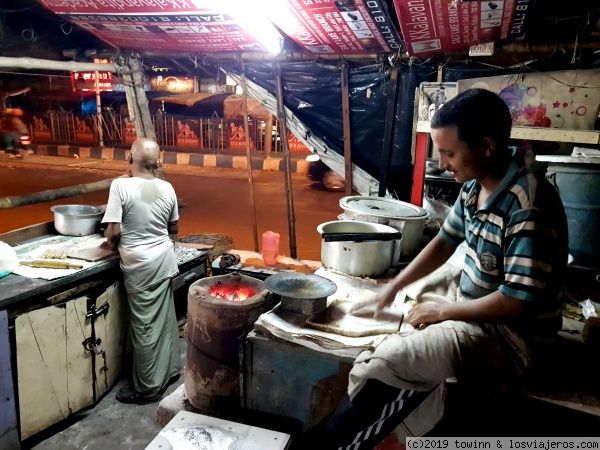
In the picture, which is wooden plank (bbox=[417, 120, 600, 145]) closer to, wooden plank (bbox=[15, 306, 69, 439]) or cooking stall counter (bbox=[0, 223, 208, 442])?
cooking stall counter (bbox=[0, 223, 208, 442])

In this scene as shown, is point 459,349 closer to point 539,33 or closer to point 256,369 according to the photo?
point 256,369

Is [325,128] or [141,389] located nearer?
[141,389]

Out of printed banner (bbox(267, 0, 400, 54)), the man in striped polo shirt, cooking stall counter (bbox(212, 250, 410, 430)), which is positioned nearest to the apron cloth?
the man in striped polo shirt

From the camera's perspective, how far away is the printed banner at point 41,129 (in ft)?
77.8

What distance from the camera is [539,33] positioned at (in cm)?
489

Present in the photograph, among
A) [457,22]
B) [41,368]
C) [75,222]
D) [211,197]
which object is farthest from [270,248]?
[211,197]

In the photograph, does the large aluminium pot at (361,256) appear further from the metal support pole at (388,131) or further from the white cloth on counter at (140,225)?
the metal support pole at (388,131)

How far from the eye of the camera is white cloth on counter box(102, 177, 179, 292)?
4469 millimetres

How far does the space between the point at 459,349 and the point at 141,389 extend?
3940mm

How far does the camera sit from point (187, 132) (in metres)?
22.2

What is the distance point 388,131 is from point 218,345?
4.12m

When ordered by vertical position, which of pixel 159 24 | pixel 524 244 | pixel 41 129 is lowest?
pixel 524 244

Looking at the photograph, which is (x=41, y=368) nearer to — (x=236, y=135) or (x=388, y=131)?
(x=388, y=131)

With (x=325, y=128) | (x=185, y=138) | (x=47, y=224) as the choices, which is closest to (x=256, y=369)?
(x=47, y=224)
